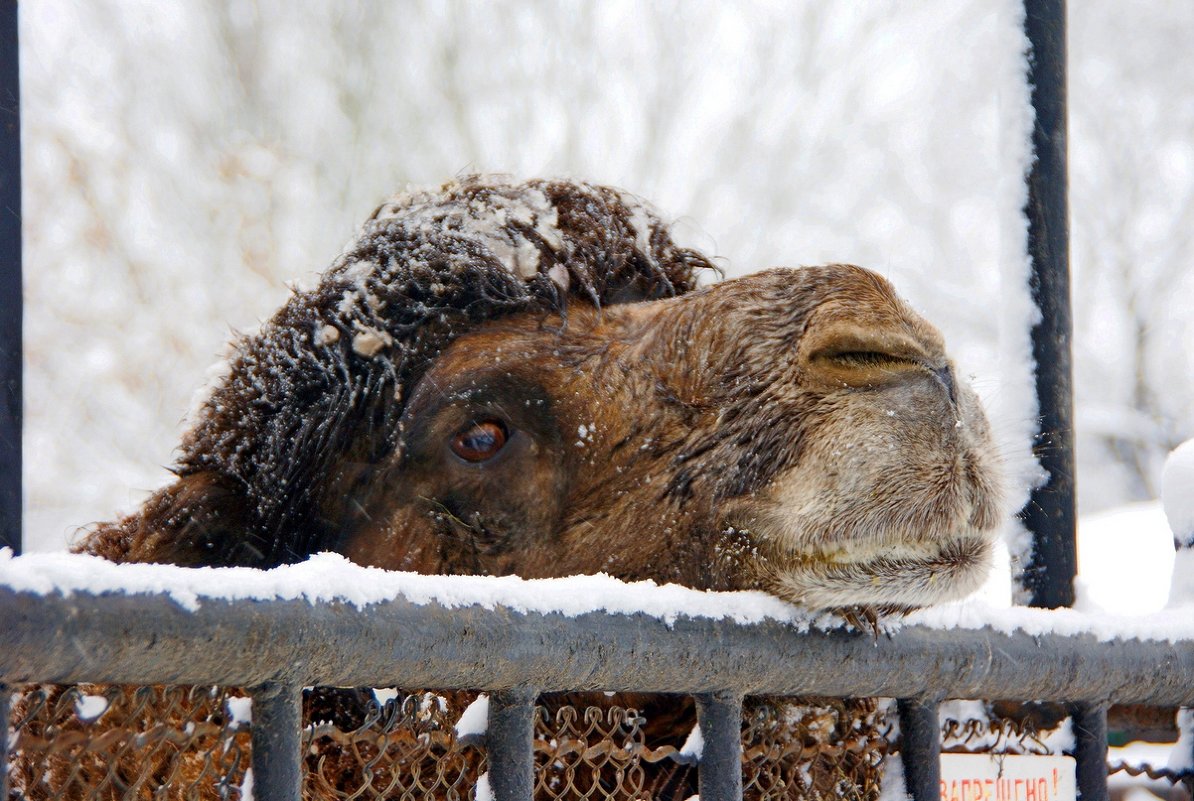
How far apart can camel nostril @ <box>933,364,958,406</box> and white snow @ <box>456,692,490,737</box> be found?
1.03 meters

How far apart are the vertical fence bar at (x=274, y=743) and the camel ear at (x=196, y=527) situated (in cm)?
150

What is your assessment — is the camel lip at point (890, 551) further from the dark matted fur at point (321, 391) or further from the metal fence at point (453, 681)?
the dark matted fur at point (321, 391)

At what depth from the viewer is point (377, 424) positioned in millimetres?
3020

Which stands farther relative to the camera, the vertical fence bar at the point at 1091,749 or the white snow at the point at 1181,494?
the white snow at the point at 1181,494

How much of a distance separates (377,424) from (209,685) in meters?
1.60

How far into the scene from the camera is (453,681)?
162cm

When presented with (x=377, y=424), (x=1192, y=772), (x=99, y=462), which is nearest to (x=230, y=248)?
(x=99, y=462)

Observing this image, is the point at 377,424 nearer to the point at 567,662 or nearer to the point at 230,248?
the point at 567,662

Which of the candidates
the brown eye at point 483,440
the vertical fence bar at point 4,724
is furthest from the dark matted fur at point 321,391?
the vertical fence bar at point 4,724

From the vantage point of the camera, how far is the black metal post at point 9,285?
1.92 meters

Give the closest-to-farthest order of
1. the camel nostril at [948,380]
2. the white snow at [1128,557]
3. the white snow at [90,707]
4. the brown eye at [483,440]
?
the white snow at [90,707] < the camel nostril at [948,380] < the brown eye at [483,440] < the white snow at [1128,557]

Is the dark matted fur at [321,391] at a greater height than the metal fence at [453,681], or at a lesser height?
greater

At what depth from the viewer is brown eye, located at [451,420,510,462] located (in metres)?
2.83

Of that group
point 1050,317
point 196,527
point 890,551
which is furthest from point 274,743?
point 1050,317
